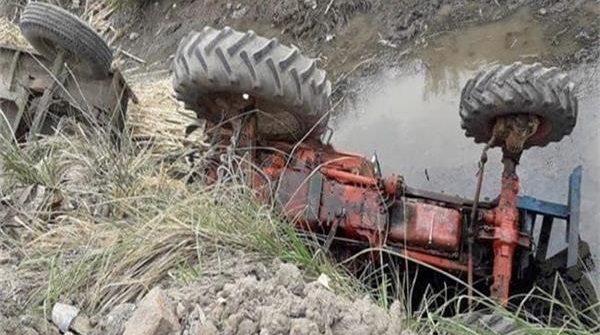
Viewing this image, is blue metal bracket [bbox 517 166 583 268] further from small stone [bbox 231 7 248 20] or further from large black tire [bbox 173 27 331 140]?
small stone [bbox 231 7 248 20]

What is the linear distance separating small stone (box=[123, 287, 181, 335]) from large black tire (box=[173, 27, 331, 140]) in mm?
1543

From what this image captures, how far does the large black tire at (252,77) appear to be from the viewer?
413 cm

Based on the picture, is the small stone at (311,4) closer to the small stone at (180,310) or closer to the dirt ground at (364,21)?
the dirt ground at (364,21)

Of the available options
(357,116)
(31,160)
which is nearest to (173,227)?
(31,160)

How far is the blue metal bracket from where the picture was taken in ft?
14.1

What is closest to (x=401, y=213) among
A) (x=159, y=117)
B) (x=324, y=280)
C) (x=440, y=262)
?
(x=440, y=262)

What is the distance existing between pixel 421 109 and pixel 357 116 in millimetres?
464

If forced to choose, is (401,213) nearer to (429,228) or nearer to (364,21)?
(429,228)

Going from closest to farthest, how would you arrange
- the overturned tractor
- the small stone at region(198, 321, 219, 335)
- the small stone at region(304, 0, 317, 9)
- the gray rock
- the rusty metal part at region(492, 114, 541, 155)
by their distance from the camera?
the small stone at region(198, 321, 219, 335)
the gray rock
the overturned tractor
the rusty metal part at region(492, 114, 541, 155)
the small stone at region(304, 0, 317, 9)

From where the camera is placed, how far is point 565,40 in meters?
6.75

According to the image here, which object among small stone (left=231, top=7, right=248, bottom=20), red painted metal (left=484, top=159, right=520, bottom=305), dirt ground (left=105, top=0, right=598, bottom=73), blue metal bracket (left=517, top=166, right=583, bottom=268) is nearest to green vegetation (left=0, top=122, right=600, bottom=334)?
red painted metal (left=484, top=159, right=520, bottom=305)

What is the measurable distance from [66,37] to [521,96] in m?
2.42

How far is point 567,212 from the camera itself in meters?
4.46

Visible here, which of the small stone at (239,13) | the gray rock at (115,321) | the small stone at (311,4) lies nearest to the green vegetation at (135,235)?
the gray rock at (115,321)
